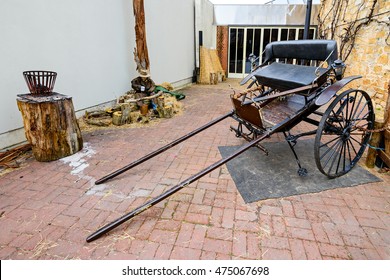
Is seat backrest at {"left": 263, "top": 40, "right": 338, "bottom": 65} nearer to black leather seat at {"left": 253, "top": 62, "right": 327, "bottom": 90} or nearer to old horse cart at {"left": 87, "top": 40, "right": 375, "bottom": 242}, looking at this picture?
old horse cart at {"left": 87, "top": 40, "right": 375, "bottom": 242}

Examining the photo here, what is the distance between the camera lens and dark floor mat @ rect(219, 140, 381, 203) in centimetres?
253

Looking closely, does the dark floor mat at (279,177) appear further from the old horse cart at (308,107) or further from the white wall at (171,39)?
the white wall at (171,39)

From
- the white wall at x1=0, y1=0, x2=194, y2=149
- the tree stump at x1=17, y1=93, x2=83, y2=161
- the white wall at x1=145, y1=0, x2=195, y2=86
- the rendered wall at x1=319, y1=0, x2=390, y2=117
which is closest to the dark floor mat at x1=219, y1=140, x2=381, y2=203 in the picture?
the tree stump at x1=17, y1=93, x2=83, y2=161

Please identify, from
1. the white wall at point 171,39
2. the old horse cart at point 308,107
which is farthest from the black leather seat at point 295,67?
the white wall at point 171,39

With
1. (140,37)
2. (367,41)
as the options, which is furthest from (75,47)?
(367,41)

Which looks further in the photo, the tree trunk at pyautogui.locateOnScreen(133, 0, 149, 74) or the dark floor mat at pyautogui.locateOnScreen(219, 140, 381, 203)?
the tree trunk at pyautogui.locateOnScreen(133, 0, 149, 74)

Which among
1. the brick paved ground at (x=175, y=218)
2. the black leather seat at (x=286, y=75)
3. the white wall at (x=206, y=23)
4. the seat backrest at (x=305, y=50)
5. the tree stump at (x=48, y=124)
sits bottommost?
the brick paved ground at (x=175, y=218)

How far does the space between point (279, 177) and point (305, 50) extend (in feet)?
5.60

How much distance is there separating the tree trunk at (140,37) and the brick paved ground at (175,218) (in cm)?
312

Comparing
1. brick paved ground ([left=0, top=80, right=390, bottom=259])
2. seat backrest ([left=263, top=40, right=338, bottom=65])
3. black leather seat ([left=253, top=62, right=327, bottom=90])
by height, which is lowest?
brick paved ground ([left=0, top=80, right=390, bottom=259])

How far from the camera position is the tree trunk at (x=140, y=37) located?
5.38 m

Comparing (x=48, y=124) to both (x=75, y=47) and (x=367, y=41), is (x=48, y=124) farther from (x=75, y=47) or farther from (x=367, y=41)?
(x=367, y=41)

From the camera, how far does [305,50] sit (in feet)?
10.4

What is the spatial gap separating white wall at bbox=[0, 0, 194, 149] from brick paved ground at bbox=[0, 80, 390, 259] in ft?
4.49
